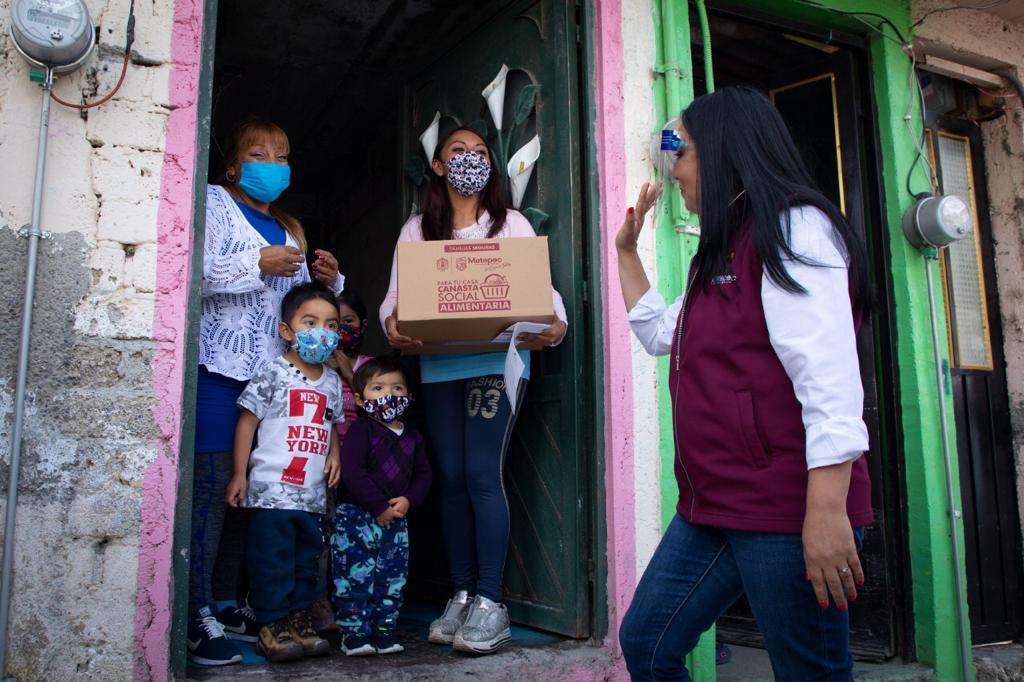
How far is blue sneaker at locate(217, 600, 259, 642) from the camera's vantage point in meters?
3.32

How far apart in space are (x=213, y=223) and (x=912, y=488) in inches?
130

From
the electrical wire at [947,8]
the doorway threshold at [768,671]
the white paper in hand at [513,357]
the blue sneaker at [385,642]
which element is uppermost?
the electrical wire at [947,8]

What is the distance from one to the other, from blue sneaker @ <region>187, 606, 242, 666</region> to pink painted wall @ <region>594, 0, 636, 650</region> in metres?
1.40

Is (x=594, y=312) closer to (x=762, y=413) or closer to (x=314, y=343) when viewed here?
(x=314, y=343)

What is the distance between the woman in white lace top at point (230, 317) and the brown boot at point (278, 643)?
109mm

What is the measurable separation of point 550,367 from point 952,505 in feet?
6.67

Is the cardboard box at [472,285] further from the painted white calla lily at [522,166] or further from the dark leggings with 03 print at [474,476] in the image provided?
the painted white calla lily at [522,166]

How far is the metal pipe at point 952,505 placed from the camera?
4.00 m

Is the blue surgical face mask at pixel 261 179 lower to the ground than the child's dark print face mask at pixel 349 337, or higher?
higher

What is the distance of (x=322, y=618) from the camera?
3.71 m

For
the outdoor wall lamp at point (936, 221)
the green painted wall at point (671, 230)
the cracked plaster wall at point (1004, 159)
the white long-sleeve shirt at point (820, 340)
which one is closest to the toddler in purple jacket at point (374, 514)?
the green painted wall at point (671, 230)

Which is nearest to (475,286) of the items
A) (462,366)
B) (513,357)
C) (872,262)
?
(513,357)

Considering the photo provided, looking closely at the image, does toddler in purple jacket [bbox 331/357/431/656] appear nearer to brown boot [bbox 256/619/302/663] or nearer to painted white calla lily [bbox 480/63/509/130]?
brown boot [bbox 256/619/302/663]

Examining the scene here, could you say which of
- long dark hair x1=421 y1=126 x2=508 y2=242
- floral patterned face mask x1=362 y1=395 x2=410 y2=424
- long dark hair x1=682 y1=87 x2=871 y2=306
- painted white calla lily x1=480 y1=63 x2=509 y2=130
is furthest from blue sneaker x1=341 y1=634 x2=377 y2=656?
painted white calla lily x1=480 y1=63 x2=509 y2=130
